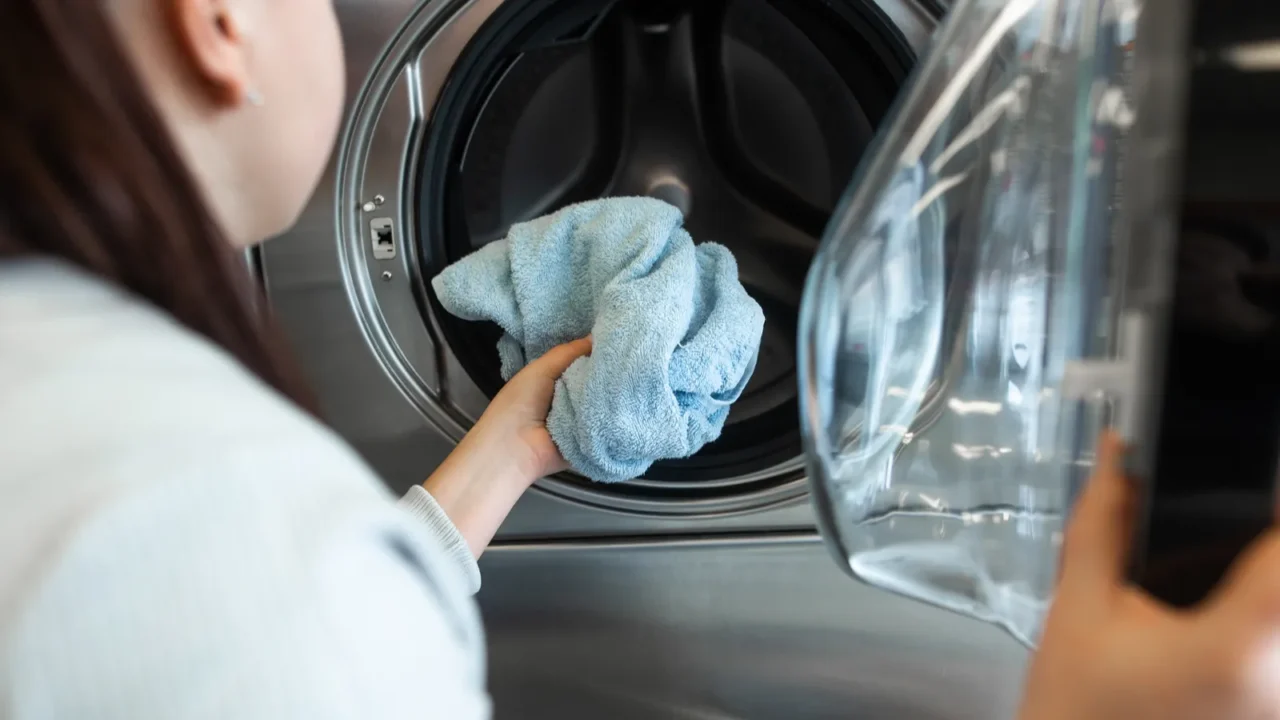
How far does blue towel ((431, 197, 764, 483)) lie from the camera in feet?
1.95

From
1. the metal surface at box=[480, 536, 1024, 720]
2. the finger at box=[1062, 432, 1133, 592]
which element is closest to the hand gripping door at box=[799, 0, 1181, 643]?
the finger at box=[1062, 432, 1133, 592]

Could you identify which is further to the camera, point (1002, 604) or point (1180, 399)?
point (1002, 604)

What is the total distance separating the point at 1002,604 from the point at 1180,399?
13.3 inches

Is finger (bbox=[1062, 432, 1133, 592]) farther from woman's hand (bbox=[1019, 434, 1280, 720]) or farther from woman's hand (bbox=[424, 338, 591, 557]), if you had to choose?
woman's hand (bbox=[424, 338, 591, 557])

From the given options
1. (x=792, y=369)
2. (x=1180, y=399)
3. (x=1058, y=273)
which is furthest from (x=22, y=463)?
(x=792, y=369)

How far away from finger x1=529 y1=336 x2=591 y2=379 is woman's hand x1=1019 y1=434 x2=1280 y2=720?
39 cm

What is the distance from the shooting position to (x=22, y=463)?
0.25 meters

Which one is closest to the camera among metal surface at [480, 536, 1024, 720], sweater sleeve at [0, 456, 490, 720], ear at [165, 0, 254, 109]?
sweater sleeve at [0, 456, 490, 720]

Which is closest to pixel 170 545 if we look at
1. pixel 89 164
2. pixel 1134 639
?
pixel 89 164

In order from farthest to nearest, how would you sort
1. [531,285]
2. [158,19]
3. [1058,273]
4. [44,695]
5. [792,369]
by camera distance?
[792,369] < [531,285] < [1058,273] < [158,19] < [44,695]

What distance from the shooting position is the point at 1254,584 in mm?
261

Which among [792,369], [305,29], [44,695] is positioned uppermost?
[305,29]

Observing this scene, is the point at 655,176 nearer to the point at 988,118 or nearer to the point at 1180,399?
the point at 988,118

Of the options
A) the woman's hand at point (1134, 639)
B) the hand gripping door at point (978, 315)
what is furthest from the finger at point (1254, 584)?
the hand gripping door at point (978, 315)
